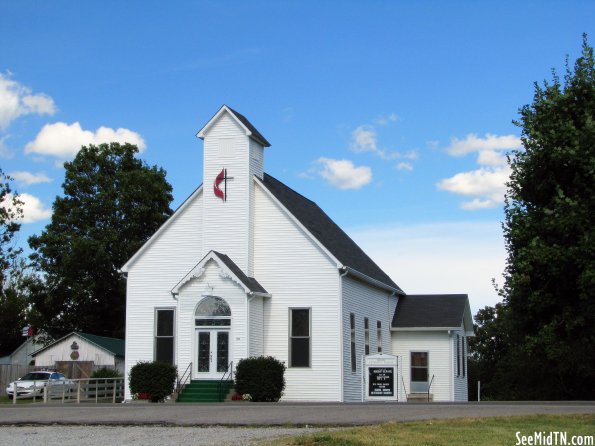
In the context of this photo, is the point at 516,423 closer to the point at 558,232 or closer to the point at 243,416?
the point at 243,416

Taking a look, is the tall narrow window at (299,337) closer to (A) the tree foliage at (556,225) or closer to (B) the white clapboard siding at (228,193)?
(B) the white clapboard siding at (228,193)

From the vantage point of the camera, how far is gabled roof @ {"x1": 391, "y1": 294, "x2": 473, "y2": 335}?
4216cm

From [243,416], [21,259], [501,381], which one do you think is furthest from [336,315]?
[21,259]

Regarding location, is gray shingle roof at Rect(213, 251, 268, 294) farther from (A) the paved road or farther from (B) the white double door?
(A) the paved road

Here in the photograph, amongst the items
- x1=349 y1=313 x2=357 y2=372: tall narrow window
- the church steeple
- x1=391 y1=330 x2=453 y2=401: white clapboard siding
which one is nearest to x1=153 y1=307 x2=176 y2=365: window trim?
the church steeple

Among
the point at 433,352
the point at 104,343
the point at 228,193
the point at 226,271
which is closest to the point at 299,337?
the point at 226,271

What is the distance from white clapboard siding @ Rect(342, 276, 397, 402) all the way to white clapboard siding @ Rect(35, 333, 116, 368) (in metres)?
20.8

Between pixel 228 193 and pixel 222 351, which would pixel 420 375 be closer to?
pixel 222 351

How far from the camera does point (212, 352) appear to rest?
112ft

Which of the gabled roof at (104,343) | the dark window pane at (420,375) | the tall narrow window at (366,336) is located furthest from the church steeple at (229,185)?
the gabled roof at (104,343)

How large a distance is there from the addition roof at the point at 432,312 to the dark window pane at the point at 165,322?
11.5 meters

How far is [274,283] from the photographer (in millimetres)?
35469

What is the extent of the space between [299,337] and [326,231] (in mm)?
7525

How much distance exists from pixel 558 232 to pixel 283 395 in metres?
13.5
